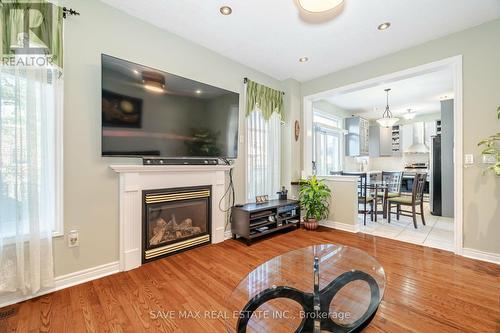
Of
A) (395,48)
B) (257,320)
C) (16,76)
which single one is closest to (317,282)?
(257,320)

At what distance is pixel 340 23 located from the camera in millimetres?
2463

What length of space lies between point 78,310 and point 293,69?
13.0 feet

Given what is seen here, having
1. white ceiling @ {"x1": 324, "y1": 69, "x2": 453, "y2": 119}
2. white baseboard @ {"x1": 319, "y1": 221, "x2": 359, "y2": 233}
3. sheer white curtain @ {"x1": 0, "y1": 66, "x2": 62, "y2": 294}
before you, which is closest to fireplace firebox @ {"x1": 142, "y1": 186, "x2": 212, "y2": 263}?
sheer white curtain @ {"x1": 0, "y1": 66, "x2": 62, "y2": 294}

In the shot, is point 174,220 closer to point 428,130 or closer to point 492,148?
point 492,148

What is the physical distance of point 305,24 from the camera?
2.50 m

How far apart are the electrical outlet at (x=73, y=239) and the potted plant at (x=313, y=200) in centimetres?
306

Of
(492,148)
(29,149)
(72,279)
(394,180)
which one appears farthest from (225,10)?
Result: (394,180)

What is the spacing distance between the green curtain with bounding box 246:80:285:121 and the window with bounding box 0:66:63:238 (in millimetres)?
2325

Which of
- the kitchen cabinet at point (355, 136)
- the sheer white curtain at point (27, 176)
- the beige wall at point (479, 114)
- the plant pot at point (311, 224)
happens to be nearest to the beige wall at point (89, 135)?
the sheer white curtain at point (27, 176)

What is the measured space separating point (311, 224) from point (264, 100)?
227 centimetres

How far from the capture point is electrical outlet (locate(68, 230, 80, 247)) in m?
1.97

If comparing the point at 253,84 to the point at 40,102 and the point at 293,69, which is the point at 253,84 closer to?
the point at 293,69

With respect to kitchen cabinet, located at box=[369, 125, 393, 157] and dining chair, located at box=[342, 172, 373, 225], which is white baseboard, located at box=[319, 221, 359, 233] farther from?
kitchen cabinet, located at box=[369, 125, 393, 157]

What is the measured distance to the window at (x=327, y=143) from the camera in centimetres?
538
